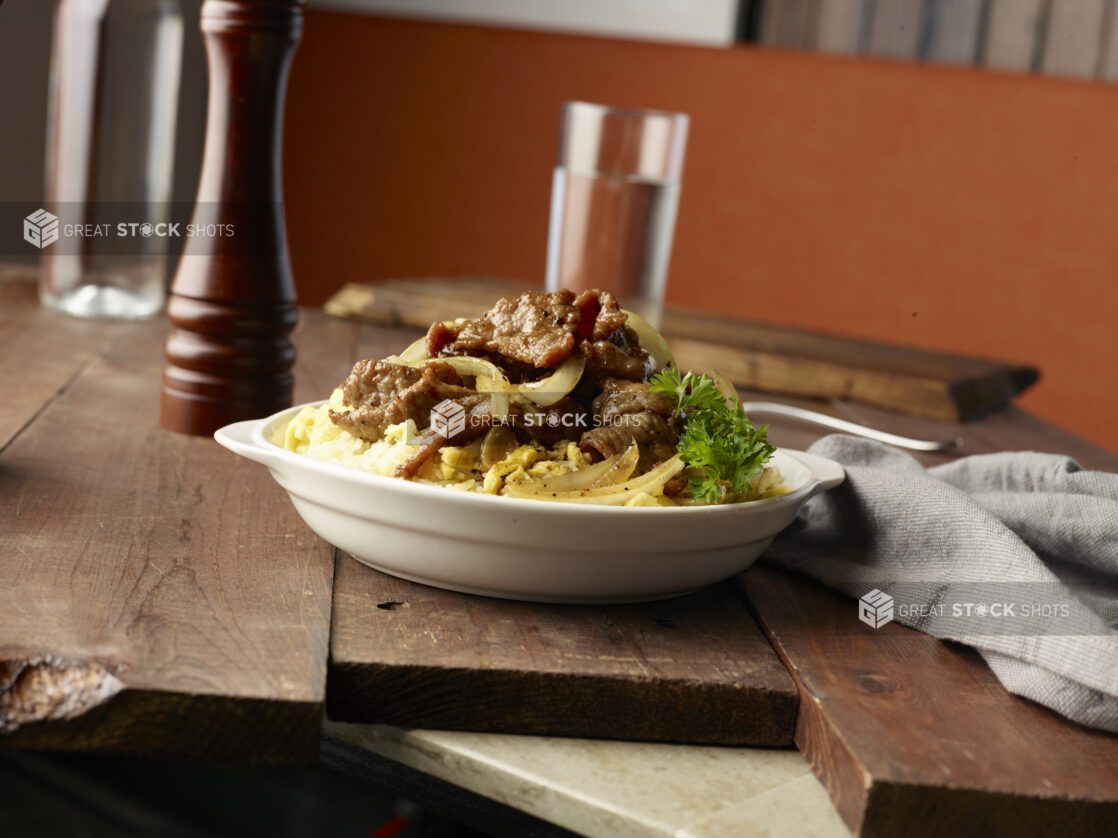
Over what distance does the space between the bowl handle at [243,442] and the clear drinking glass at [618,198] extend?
2.80 ft

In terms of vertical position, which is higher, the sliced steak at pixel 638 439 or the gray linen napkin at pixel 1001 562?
the sliced steak at pixel 638 439

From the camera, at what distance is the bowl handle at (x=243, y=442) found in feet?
3.07

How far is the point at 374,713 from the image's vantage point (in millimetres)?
789

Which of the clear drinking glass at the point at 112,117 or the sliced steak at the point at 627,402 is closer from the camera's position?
the sliced steak at the point at 627,402

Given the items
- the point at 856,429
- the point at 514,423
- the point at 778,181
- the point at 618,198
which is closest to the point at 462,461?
the point at 514,423

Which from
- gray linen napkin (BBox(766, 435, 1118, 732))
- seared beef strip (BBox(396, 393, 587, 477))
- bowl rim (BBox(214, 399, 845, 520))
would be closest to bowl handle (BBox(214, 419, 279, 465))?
bowl rim (BBox(214, 399, 845, 520))

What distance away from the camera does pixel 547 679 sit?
80cm

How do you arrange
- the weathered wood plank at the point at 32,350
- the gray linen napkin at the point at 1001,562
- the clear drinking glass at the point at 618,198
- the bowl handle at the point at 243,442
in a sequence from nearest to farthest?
1. the gray linen napkin at the point at 1001,562
2. the bowl handle at the point at 243,442
3. the weathered wood plank at the point at 32,350
4. the clear drinking glass at the point at 618,198

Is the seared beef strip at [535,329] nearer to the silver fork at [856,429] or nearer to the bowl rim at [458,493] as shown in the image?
the bowl rim at [458,493]

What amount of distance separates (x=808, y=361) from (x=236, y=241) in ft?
3.04

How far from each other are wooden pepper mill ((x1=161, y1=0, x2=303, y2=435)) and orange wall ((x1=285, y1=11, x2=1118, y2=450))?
8.06 ft

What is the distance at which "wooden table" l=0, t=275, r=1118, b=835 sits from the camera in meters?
0.73

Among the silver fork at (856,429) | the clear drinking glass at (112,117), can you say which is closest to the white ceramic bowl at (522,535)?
the silver fork at (856,429)

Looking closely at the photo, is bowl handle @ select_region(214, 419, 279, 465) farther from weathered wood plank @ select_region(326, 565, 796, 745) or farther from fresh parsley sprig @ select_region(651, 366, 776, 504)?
fresh parsley sprig @ select_region(651, 366, 776, 504)
